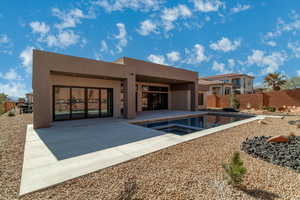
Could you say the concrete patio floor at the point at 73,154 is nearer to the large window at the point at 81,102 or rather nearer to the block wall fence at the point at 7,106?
the large window at the point at 81,102

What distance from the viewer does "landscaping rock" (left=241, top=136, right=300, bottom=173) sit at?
3606 millimetres

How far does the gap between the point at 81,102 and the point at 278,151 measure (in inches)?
433

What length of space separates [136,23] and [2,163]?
17.7 m

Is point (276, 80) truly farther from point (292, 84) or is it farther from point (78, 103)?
point (78, 103)

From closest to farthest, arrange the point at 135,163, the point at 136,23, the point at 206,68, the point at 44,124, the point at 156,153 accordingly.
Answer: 1. the point at 135,163
2. the point at 156,153
3. the point at 44,124
4. the point at 136,23
5. the point at 206,68

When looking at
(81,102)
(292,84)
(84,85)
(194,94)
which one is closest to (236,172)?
(81,102)

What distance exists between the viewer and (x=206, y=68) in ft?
179

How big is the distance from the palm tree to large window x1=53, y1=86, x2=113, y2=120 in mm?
27834

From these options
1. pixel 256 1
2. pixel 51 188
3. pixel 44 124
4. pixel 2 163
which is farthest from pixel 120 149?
pixel 256 1

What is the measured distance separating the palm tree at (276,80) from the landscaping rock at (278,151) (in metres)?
25.3

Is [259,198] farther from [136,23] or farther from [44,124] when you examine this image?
[136,23]

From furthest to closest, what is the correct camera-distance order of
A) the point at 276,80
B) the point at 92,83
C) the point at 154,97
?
the point at 276,80
the point at 154,97
the point at 92,83

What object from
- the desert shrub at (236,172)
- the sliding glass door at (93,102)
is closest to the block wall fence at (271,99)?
the sliding glass door at (93,102)

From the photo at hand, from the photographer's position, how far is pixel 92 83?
10.7m
